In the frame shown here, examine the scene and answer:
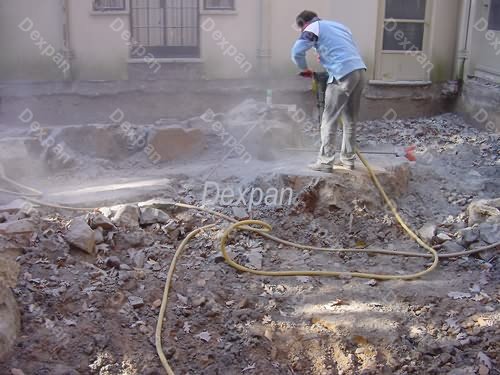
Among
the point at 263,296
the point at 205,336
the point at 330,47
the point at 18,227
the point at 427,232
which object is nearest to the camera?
the point at 205,336

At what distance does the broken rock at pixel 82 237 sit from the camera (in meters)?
6.07

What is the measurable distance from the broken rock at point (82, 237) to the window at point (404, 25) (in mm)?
7219

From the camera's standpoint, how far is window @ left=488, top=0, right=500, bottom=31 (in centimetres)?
1078

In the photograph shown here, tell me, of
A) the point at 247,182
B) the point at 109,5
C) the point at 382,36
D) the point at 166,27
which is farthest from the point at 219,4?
the point at 247,182

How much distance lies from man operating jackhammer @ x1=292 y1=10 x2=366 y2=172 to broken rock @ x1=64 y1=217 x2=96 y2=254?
2710 mm

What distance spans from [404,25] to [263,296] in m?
7.25

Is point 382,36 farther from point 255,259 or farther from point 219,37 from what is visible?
point 255,259

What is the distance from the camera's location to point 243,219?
7074 millimetres

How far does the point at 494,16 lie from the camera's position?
429 inches

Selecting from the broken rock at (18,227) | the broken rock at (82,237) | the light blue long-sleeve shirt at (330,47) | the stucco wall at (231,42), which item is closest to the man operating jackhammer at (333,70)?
the light blue long-sleeve shirt at (330,47)

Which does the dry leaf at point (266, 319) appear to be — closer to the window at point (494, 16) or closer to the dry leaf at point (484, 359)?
the dry leaf at point (484, 359)

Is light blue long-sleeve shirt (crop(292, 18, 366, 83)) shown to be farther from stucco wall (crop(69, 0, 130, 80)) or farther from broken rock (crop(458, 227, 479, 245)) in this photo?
stucco wall (crop(69, 0, 130, 80))

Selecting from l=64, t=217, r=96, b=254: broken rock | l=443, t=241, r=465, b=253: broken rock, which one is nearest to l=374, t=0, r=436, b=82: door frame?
l=443, t=241, r=465, b=253: broken rock

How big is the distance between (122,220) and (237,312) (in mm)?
1693
